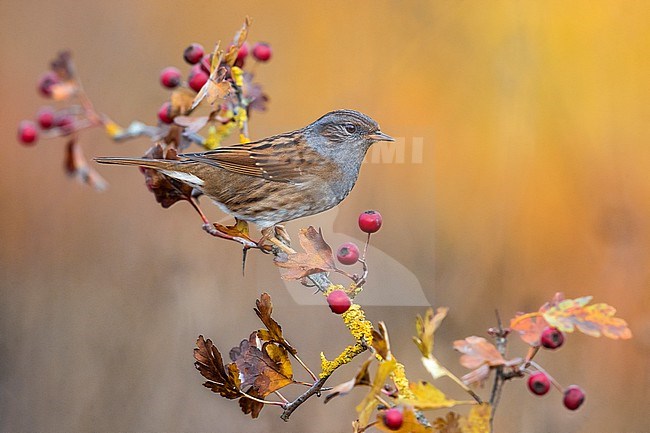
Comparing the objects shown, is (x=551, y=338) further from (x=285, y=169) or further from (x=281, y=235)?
(x=285, y=169)

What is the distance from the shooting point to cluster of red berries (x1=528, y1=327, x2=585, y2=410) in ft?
3.39

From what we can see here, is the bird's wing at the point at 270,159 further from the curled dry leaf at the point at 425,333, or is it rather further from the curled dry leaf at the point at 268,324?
the curled dry leaf at the point at 425,333

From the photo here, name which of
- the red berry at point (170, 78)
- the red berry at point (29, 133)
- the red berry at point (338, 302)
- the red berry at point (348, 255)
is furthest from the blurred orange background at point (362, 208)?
the red berry at point (338, 302)

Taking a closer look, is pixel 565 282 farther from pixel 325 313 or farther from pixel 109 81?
pixel 109 81

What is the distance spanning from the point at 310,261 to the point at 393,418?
0.34m

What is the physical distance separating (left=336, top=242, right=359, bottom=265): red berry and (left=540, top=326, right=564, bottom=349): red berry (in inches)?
17.3

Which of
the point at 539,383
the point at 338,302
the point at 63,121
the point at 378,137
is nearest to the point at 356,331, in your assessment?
the point at 338,302

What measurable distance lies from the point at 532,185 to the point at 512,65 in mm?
658

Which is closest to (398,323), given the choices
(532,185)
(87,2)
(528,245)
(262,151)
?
(528,245)

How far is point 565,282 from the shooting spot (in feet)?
12.4

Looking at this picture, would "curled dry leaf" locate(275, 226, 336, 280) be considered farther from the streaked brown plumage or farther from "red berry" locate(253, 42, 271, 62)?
"red berry" locate(253, 42, 271, 62)

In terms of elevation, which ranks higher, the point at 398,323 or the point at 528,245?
the point at 528,245

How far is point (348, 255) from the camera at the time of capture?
1.42 metres

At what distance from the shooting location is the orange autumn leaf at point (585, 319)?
1.00 m
